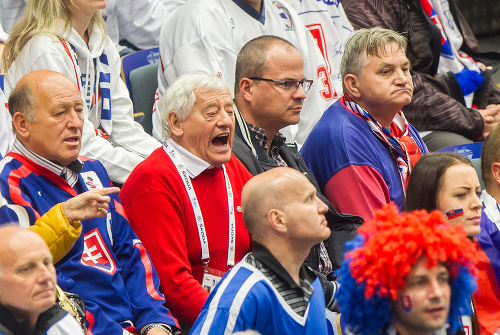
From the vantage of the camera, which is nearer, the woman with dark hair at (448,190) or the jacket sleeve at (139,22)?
the woman with dark hair at (448,190)

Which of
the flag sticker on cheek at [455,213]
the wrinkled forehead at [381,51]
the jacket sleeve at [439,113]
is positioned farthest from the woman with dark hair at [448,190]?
the jacket sleeve at [439,113]

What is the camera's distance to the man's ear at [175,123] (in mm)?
2955

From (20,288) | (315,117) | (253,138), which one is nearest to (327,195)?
(253,138)

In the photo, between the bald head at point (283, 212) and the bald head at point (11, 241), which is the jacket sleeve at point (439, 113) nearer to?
the bald head at point (283, 212)

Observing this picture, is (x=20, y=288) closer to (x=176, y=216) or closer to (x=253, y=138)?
(x=176, y=216)

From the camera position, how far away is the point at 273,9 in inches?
169

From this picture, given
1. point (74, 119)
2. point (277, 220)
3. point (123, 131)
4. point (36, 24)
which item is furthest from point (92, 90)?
point (277, 220)

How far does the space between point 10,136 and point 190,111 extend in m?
0.84

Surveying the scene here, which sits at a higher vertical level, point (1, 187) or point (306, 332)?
point (1, 187)

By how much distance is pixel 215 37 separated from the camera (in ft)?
13.0

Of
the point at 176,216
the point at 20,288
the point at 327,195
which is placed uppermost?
the point at 20,288

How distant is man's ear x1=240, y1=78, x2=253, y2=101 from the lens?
337cm

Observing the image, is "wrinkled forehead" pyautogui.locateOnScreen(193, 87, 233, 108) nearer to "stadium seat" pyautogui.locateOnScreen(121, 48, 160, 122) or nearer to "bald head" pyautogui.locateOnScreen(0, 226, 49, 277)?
"bald head" pyautogui.locateOnScreen(0, 226, 49, 277)

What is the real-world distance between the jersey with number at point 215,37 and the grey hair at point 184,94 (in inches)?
32.0
